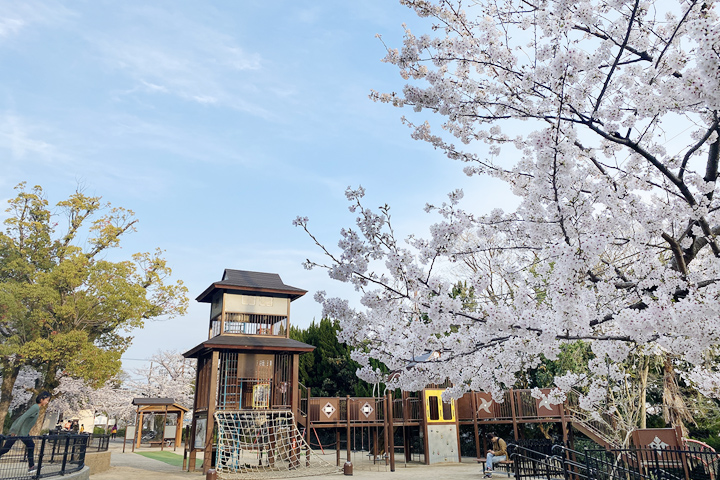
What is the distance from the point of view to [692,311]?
378cm

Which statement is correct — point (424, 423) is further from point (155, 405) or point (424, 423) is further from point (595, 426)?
point (155, 405)

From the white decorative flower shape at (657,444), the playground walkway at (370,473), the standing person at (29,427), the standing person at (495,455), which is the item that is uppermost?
the standing person at (29,427)

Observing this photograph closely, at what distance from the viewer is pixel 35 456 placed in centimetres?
916

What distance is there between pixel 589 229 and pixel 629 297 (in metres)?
2.39

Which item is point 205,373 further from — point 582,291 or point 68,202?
point 582,291

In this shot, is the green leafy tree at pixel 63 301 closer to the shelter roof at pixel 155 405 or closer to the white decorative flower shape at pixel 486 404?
the shelter roof at pixel 155 405

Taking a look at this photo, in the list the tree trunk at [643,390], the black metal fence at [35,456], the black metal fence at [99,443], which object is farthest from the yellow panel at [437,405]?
the black metal fence at [35,456]

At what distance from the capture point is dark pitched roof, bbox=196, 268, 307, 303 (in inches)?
672

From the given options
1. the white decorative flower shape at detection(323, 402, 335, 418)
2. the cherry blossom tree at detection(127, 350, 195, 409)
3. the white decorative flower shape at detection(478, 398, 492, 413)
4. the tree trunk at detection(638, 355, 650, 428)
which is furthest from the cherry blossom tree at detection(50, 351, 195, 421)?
the tree trunk at detection(638, 355, 650, 428)

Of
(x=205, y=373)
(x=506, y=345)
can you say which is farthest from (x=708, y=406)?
(x=205, y=373)

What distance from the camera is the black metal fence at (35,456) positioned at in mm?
8281

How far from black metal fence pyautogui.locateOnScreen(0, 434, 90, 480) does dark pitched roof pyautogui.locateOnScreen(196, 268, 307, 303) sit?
757 cm

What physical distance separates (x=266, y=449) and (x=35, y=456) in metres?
7.39

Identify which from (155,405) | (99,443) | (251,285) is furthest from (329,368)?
(99,443)
